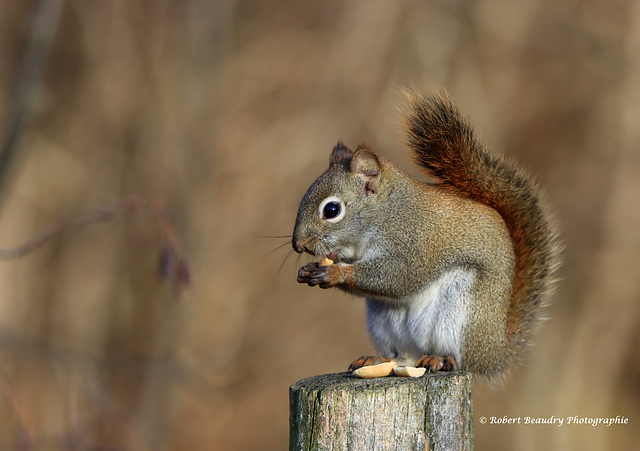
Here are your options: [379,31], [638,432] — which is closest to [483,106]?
[379,31]

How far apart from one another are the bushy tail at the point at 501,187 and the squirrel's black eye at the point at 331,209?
0.38 metres

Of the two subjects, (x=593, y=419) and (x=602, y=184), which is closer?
(x=593, y=419)

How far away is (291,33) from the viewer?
704 centimetres

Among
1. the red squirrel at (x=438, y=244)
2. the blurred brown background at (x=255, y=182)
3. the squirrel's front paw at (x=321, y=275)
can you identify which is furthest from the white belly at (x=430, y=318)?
the blurred brown background at (x=255, y=182)

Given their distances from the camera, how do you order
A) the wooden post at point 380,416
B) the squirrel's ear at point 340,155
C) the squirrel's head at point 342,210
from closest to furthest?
1. the wooden post at point 380,416
2. the squirrel's head at point 342,210
3. the squirrel's ear at point 340,155

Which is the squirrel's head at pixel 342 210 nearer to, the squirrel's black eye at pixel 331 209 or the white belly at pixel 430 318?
the squirrel's black eye at pixel 331 209

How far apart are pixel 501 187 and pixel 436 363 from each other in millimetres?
748

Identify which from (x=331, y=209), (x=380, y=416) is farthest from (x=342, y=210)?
(x=380, y=416)

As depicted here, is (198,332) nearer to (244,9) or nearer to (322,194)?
(244,9)

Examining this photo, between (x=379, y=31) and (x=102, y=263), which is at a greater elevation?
(x=379, y=31)

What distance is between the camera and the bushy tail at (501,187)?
2.78 m

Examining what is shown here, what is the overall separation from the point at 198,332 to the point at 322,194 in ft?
12.4

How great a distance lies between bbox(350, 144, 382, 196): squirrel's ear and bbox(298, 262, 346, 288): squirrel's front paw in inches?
16.2

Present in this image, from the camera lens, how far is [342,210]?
2.76 metres
